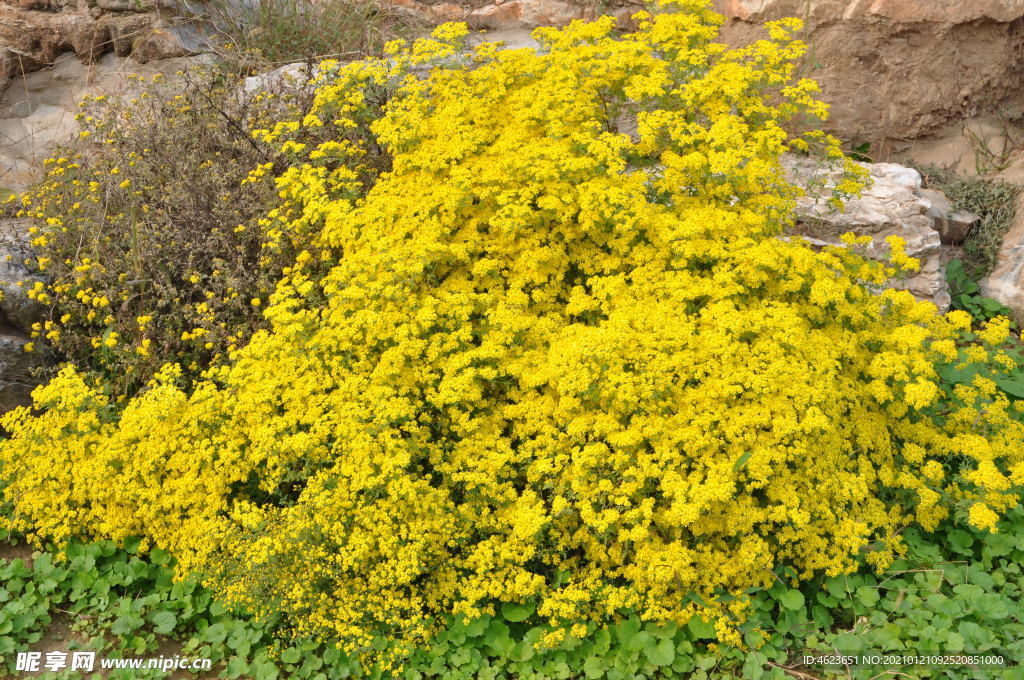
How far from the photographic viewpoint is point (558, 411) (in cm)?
388


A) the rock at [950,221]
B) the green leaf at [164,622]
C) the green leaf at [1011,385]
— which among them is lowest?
the green leaf at [164,622]

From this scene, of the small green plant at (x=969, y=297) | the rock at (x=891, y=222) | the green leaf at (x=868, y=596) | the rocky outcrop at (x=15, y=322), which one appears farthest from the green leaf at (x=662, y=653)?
the small green plant at (x=969, y=297)

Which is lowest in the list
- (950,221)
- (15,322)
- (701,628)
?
(701,628)

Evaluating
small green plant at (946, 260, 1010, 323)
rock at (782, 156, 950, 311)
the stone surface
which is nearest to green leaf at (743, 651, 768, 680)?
rock at (782, 156, 950, 311)

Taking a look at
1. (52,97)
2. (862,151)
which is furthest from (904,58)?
(52,97)

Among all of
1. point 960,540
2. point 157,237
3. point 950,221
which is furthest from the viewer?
point 950,221

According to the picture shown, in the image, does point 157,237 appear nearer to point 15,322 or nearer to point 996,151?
point 15,322

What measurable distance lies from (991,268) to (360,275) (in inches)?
203

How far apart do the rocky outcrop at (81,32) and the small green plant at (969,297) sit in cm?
717

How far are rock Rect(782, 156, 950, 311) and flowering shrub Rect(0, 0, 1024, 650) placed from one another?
4.87 feet

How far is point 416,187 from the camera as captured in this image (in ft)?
15.5

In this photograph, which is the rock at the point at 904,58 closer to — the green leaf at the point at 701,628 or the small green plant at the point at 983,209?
the small green plant at the point at 983,209

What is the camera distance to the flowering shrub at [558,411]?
3572mm

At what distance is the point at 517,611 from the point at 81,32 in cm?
686
